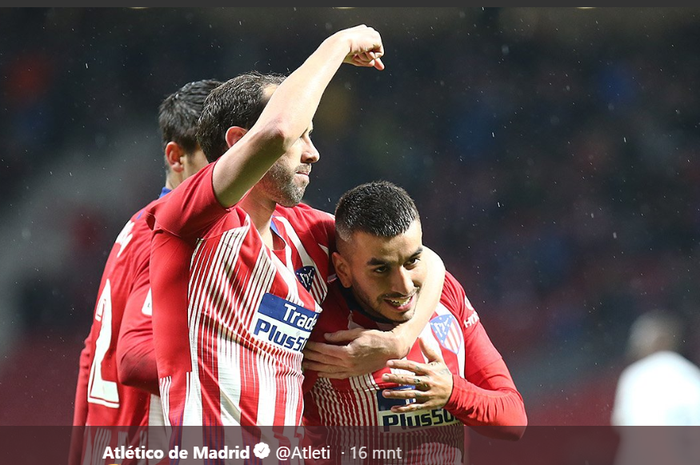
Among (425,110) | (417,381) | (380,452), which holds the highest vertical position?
(425,110)

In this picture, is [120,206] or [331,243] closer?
[331,243]

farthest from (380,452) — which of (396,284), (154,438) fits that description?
(154,438)

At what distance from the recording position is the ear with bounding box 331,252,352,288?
2.49 metres

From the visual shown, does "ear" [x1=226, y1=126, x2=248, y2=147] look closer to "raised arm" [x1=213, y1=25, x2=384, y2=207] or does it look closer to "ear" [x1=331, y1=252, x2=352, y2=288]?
"raised arm" [x1=213, y1=25, x2=384, y2=207]

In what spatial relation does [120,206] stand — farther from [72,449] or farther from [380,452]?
[380,452]

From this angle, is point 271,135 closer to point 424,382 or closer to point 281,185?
point 281,185

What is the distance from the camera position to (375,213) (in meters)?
2.43

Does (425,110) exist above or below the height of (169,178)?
above

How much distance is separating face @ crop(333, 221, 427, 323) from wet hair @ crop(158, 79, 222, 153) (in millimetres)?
1206

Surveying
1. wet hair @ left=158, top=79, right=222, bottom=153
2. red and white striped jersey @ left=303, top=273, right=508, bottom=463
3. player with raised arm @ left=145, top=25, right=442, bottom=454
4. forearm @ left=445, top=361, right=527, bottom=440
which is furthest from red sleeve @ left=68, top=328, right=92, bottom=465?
forearm @ left=445, top=361, right=527, bottom=440

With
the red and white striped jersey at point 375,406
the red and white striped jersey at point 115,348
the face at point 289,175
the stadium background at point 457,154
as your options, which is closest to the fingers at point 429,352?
the red and white striped jersey at point 375,406

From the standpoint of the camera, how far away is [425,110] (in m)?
7.46

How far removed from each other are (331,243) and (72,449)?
1.47 m

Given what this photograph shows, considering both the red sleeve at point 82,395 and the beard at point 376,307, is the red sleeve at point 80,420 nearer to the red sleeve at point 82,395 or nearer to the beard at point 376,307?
the red sleeve at point 82,395
